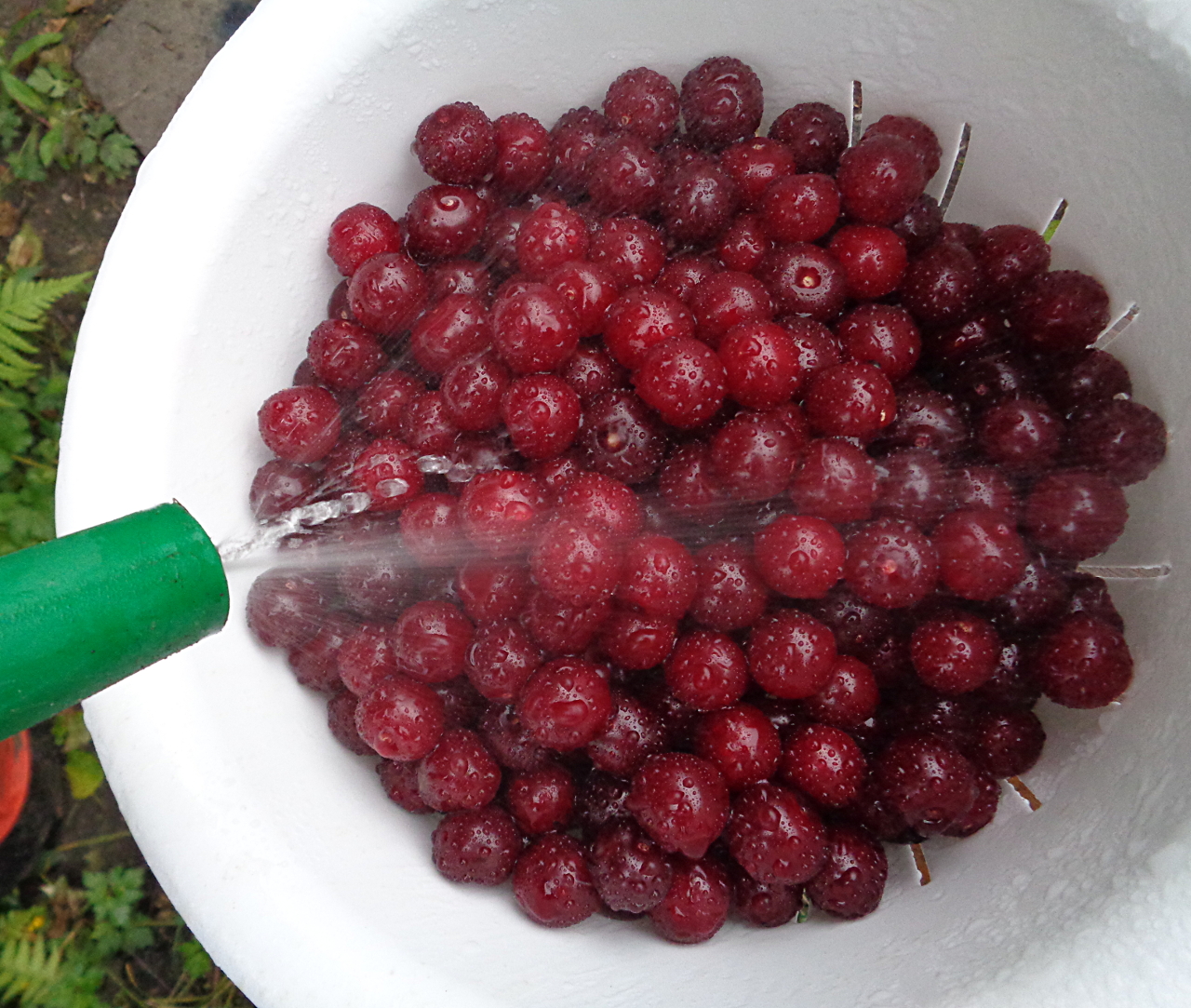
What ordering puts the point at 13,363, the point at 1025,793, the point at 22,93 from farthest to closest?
the point at 22,93 → the point at 13,363 → the point at 1025,793

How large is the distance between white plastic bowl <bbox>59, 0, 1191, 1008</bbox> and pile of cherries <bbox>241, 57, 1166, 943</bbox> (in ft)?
0.13

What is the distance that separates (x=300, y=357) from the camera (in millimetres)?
1075

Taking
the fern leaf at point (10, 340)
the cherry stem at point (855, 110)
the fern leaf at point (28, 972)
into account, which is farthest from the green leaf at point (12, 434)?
the cherry stem at point (855, 110)

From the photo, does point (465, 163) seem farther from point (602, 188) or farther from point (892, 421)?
point (892, 421)

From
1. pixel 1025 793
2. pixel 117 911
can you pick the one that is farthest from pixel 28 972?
pixel 1025 793

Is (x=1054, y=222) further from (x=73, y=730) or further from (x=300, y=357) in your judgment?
(x=73, y=730)

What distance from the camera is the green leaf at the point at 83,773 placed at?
1.53 metres

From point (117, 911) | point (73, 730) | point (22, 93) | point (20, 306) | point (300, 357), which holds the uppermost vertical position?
point (300, 357)

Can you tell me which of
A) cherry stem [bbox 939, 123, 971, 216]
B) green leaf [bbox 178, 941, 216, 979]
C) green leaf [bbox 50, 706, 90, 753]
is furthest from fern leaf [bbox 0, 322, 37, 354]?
cherry stem [bbox 939, 123, 971, 216]

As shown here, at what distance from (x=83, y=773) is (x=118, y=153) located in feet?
3.41

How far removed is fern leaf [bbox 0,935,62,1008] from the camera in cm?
137

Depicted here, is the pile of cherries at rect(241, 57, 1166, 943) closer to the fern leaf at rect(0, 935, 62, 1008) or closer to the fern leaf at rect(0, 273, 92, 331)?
the fern leaf at rect(0, 273, 92, 331)

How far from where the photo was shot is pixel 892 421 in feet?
3.17

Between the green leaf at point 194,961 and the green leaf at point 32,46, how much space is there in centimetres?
149
